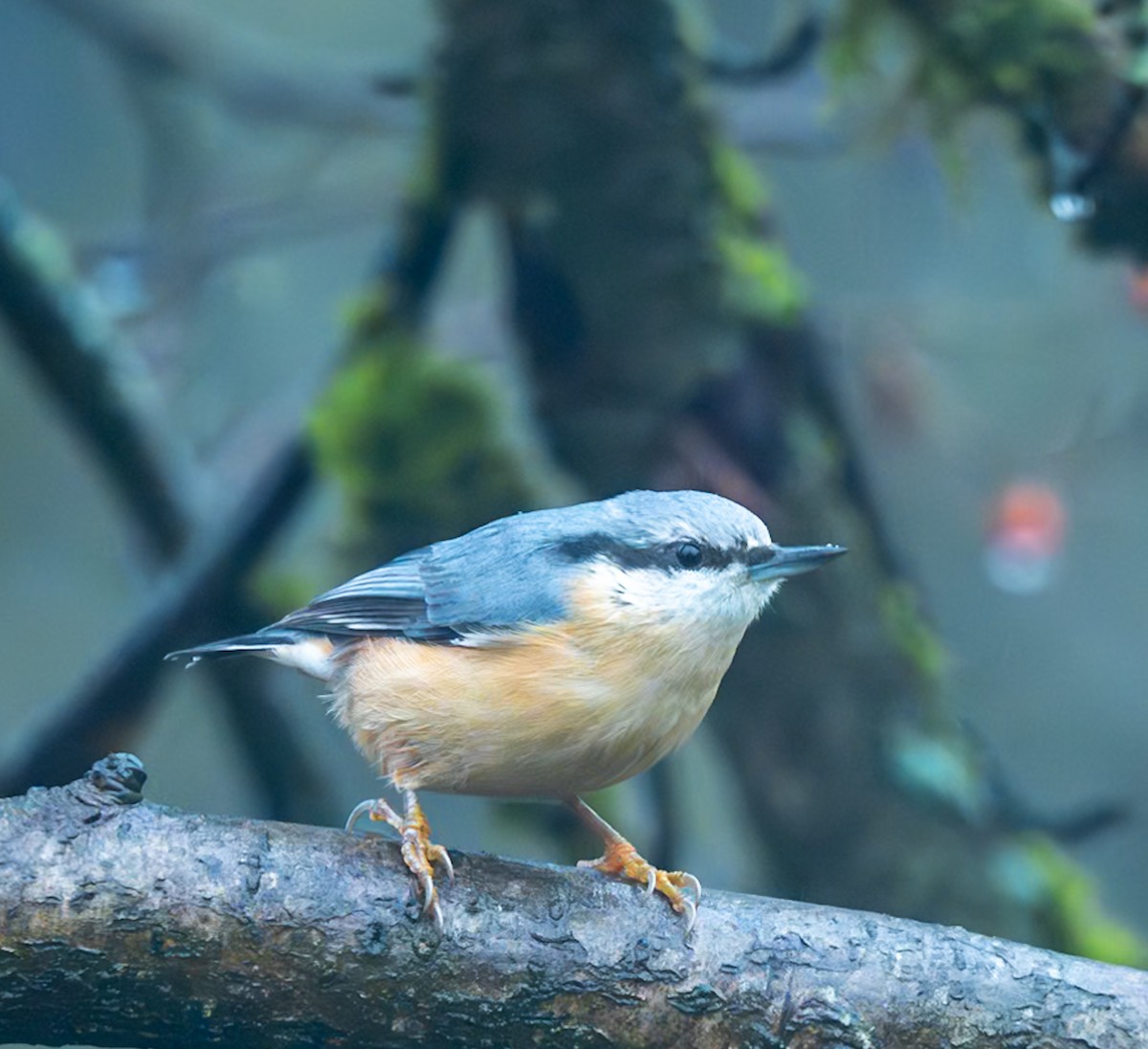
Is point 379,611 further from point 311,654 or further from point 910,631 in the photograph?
point 910,631

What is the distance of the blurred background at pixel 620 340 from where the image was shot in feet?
10.3

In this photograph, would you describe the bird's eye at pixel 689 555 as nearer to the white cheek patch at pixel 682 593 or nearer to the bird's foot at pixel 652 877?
the white cheek patch at pixel 682 593

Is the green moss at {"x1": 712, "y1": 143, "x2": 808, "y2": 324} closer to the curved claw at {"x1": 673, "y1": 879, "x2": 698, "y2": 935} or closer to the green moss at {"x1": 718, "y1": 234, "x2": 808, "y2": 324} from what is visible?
the green moss at {"x1": 718, "y1": 234, "x2": 808, "y2": 324}

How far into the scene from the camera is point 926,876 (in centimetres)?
349

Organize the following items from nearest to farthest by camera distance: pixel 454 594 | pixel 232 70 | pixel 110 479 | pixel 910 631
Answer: pixel 454 594, pixel 910 631, pixel 110 479, pixel 232 70

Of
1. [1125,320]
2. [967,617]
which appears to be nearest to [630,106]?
[1125,320]

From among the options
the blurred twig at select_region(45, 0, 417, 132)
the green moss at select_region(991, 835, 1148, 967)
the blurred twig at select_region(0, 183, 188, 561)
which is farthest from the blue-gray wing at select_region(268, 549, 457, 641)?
the blurred twig at select_region(45, 0, 417, 132)

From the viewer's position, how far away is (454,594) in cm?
206

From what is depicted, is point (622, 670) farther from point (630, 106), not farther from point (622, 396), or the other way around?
point (630, 106)

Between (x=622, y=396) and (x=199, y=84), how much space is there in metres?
2.27

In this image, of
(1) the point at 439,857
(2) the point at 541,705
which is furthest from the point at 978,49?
(1) the point at 439,857

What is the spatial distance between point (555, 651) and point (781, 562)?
14.5 inches

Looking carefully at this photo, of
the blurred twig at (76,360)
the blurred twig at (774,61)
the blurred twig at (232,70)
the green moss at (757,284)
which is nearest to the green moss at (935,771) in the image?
the green moss at (757,284)

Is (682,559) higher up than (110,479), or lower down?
higher up
